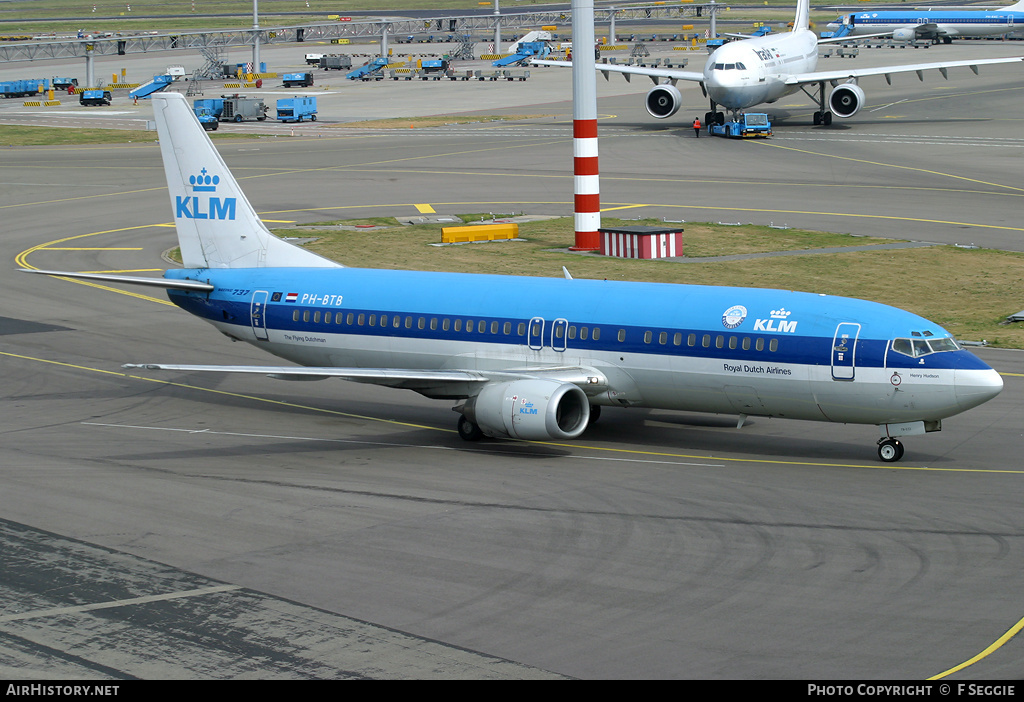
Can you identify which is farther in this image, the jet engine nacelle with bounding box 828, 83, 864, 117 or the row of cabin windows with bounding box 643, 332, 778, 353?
the jet engine nacelle with bounding box 828, 83, 864, 117

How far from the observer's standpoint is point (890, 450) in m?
33.5

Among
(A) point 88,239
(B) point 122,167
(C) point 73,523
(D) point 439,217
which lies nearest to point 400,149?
(B) point 122,167

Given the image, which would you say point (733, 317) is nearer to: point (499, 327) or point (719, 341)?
point (719, 341)

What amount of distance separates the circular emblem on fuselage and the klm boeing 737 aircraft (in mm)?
42

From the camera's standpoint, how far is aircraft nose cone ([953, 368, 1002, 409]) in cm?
3173

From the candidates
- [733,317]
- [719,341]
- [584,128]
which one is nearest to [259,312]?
[719,341]

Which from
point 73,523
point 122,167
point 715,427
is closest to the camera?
point 73,523

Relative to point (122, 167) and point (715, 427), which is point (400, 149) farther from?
point (715, 427)

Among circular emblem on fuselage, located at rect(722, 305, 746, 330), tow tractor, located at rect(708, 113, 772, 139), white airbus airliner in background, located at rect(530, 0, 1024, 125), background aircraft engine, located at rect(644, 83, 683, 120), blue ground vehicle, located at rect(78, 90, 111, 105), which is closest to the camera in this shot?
circular emblem on fuselage, located at rect(722, 305, 746, 330)

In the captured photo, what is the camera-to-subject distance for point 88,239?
71375 mm

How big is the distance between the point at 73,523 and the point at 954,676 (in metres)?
19.6

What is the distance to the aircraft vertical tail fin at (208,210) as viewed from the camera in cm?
4209

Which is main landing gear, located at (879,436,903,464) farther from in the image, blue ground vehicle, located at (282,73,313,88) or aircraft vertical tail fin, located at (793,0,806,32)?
blue ground vehicle, located at (282,73,313,88)

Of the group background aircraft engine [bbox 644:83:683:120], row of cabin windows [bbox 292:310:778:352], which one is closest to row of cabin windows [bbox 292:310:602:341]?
row of cabin windows [bbox 292:310:778:352]
